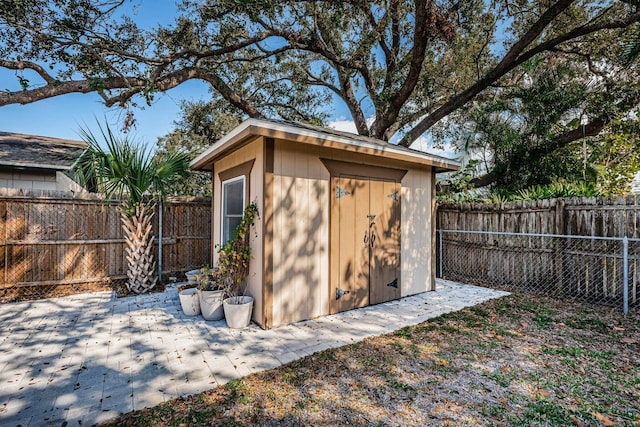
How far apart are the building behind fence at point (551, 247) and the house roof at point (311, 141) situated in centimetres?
154

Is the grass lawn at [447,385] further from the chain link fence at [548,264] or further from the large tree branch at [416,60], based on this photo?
the large tree branch at [416,60]

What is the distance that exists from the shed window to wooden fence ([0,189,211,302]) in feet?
5.59

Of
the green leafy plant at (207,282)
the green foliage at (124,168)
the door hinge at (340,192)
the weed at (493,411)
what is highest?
the green foliage at (124,168)

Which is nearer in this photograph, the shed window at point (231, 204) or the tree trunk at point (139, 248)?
the shed window at point (231, 204)

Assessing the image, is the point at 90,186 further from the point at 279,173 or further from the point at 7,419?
the point at 7,419

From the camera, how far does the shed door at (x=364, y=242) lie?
4.29m

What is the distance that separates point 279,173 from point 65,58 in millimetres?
5481

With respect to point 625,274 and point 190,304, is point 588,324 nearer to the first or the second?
point 625,274

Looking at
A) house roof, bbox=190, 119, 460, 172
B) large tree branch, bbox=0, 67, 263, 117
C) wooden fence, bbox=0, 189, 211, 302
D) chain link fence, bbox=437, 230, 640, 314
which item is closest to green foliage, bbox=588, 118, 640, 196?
chain link fence, bbox=437, 230, 640, 314

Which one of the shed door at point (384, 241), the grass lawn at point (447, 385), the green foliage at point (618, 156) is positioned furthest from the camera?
the green foliage at point (618, 156)

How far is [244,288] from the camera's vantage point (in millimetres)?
4148

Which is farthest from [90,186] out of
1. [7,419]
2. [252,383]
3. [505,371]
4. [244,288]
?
[505,371]

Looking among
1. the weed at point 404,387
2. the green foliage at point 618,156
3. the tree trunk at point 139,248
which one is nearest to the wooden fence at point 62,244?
the tree trunk at point 139,248

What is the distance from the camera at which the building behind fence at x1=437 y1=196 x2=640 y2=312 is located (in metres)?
4.46
